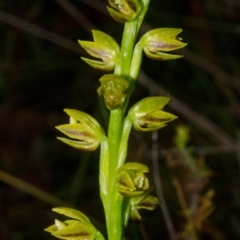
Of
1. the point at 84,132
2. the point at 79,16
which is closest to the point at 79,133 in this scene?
the point at 84,132

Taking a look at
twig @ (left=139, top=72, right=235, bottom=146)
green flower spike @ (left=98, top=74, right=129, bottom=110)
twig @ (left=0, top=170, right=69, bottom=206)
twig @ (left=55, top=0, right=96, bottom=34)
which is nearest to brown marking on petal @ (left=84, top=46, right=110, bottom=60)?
green flower spike @ (left=98, top=74, right=129, bottom=110)

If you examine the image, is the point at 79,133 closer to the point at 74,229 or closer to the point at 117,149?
the point at 117,149

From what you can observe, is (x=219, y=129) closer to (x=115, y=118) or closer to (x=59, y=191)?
(x=59, y=191)

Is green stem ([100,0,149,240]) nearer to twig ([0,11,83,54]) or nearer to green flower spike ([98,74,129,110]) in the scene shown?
green flower spike ([98,74,129,110])

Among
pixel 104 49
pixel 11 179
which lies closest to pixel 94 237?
pixel 104 49

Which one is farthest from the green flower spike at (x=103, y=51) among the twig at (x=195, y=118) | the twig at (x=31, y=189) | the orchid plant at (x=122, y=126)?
the twig at (x=195, y=118)
